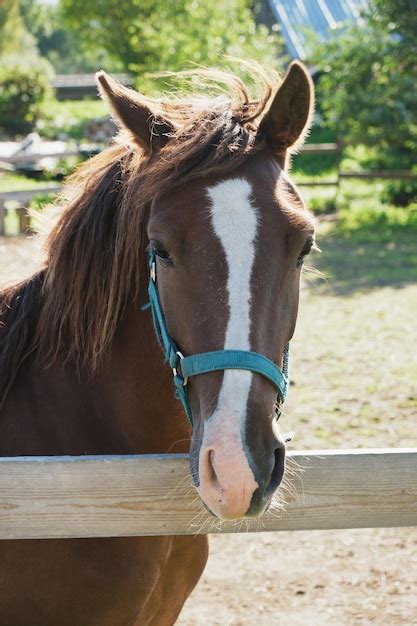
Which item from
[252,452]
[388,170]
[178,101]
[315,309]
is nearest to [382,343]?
[315,309]

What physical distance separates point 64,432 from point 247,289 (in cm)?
79

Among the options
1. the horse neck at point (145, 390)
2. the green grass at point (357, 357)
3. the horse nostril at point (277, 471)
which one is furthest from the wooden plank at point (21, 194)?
the horse nostril at point (277, 471)

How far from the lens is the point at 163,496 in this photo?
211cm

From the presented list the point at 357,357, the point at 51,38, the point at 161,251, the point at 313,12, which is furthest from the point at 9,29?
the point at 161,251

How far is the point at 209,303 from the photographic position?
2025mm

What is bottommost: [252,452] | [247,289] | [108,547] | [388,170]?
[388,170]

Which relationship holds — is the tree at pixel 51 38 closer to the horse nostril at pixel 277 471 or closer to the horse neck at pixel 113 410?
the horse neck at pixel 113 410

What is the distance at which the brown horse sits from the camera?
1.98 m

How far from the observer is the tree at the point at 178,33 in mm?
21438

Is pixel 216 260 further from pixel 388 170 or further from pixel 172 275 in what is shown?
pixel 388 170

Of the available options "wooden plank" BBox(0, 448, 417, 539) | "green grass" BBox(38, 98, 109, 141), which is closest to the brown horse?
"wooden plank" BBox(0, 448, 417, 539)

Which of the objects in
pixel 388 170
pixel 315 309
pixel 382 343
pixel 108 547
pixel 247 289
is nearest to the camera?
pixel 247 289

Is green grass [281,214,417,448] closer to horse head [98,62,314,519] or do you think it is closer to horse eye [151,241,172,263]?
horse head [98,62,314,519]

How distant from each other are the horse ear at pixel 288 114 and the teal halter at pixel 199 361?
0.53 meters
